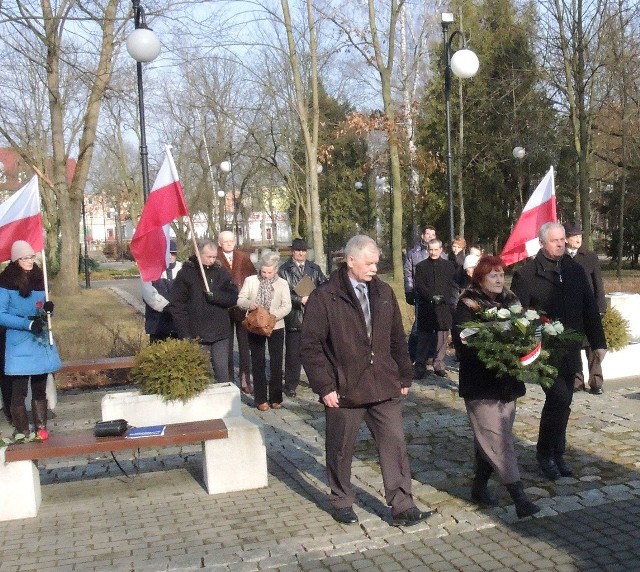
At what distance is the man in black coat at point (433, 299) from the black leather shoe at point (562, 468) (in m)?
3.97

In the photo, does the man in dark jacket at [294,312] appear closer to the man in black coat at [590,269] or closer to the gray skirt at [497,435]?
the man in black coat at [590,269]

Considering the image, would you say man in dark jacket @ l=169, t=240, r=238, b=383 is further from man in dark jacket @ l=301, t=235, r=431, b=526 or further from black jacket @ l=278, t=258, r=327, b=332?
man in dark jacket @ l=301, t=235, r=431, b=526

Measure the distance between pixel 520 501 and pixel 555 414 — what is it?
3.38 feet

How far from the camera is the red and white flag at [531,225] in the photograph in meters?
10.0

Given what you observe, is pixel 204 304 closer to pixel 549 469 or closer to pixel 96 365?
pixel 96 365

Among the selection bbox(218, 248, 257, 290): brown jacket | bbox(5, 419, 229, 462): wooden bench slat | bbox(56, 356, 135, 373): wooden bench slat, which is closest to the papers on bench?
bbox(5, 419, 229, 462): wooden bench slat

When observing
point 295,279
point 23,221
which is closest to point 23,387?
point 23,221

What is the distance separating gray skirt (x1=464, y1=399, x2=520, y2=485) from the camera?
17.4 feet

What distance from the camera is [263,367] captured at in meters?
9.22

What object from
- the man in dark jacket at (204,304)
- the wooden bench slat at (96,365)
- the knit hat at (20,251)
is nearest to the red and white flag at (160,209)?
the man in dark jacket at (204,304)

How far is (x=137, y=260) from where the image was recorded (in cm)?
863

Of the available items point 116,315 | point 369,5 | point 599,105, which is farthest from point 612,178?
point 116,315

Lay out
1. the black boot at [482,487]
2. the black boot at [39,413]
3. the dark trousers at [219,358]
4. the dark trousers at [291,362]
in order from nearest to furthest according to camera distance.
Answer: the black boot at [482,487] < the black boot at [39,413] < the dark trousers at [219,358] < the dark trousers at [291,362]

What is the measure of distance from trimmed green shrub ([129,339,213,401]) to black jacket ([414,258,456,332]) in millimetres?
3713
